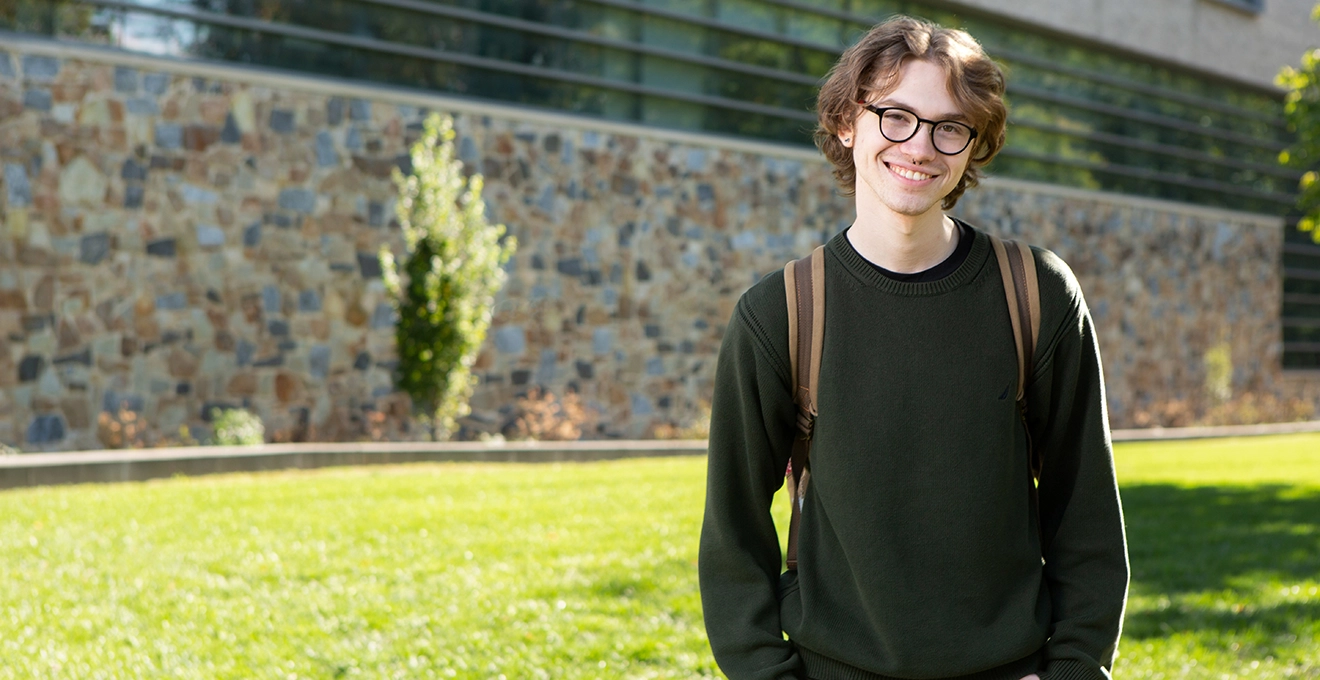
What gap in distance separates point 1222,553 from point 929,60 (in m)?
6.45

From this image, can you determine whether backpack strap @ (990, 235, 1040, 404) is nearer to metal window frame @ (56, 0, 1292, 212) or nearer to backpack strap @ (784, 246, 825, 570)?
backpack strap @ (784, 246, 825, 570)

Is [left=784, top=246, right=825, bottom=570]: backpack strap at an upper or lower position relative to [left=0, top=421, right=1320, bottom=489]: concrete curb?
upper

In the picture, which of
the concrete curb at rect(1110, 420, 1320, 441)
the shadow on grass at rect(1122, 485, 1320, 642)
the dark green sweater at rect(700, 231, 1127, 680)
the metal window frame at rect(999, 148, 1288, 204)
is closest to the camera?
the dark green sweater at rect(700, 231, 1127, 680)

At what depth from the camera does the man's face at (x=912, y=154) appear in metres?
2.17

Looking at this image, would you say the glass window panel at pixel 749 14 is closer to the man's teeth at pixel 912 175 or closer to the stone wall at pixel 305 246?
the stone wall at pixel 305 246

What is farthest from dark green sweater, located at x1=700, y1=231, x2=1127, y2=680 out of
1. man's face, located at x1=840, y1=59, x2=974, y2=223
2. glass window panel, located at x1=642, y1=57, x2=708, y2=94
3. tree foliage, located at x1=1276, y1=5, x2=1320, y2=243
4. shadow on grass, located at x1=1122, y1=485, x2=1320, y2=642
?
glass window panel, located at x1=642, y1=57, x2=708, y2=94

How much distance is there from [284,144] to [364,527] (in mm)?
7293

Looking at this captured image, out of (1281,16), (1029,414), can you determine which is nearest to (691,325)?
(1029,414)

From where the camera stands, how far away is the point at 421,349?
1343cm

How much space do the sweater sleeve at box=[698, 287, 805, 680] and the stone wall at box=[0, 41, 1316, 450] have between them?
11.7 metres

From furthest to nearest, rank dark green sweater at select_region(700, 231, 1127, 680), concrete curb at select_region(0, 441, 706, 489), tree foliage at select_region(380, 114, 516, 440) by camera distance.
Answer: tree foliage at select_region(380, 114, 516, 440), concrete curb at select_region(0, 441, 706, 489), dark green sweater at select_region(700, 231, 1127, 680)

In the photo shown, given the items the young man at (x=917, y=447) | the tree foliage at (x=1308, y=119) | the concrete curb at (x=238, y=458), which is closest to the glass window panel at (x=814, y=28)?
the tree foliage at (x=1308, y=119)

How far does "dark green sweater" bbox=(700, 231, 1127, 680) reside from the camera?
2.13 metres

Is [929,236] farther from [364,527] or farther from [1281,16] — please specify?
[1281,16]
